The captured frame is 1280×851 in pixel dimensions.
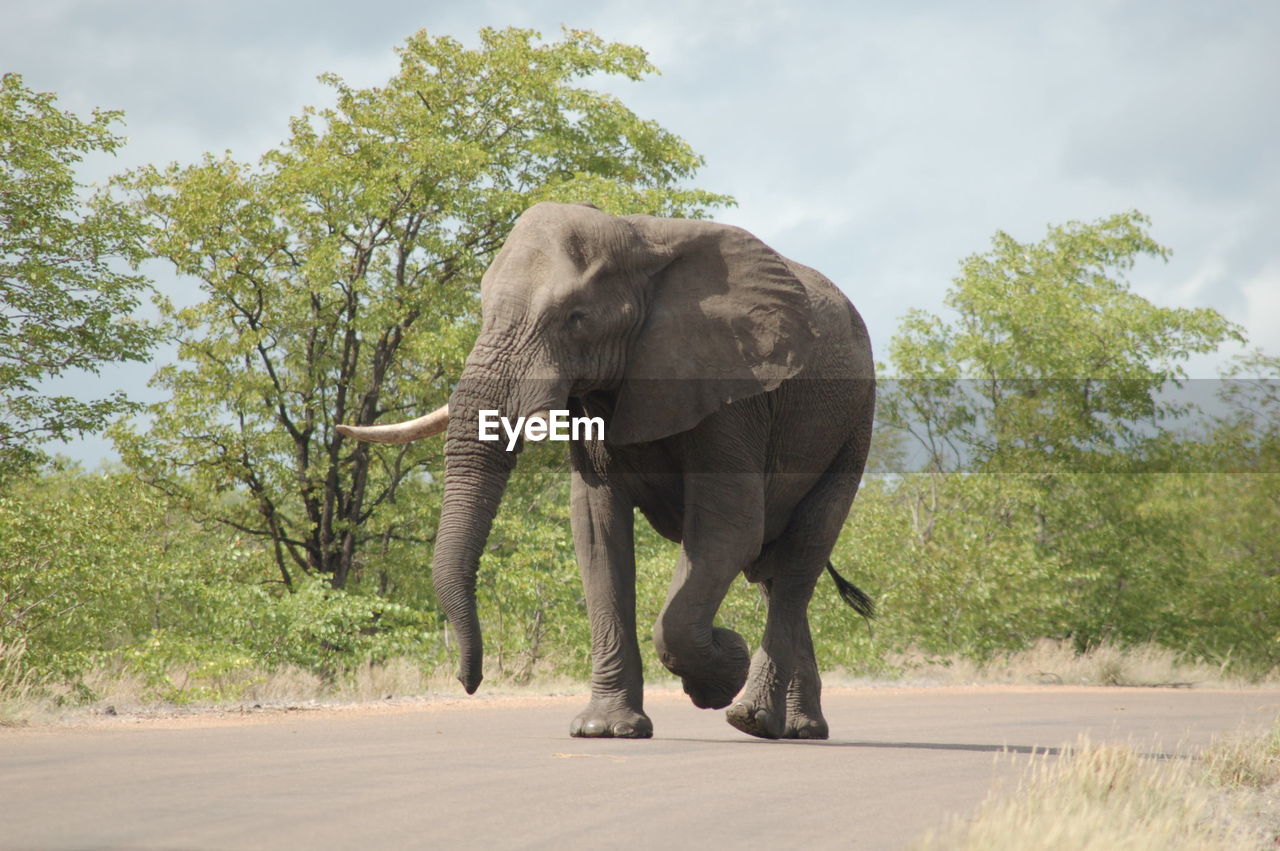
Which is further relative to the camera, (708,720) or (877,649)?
(877,649)

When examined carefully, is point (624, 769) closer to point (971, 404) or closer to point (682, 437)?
point (682, 437)

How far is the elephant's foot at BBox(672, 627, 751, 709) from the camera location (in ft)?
30.4

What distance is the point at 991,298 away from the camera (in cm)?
3831

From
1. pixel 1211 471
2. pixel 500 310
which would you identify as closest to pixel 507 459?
pixel 500 310

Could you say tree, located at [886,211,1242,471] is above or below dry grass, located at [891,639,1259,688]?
above

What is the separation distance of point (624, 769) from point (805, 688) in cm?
329

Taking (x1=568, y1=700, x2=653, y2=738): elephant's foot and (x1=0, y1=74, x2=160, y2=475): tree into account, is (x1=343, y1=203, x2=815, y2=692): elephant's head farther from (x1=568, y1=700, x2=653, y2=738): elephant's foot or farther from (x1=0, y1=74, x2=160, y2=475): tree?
(x1=0, y1=74, x2=160, y2=475): tree

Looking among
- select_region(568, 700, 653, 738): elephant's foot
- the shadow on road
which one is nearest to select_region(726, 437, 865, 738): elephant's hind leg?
the shadow on road

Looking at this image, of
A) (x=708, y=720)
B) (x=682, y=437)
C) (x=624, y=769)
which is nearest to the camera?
(x=624, y=769)

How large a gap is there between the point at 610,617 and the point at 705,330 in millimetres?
2008

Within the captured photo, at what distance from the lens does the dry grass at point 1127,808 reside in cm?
532

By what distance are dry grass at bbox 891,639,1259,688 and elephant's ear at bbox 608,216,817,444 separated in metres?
13.8

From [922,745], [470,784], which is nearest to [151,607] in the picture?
[922,745]

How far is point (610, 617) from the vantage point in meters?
9.54
